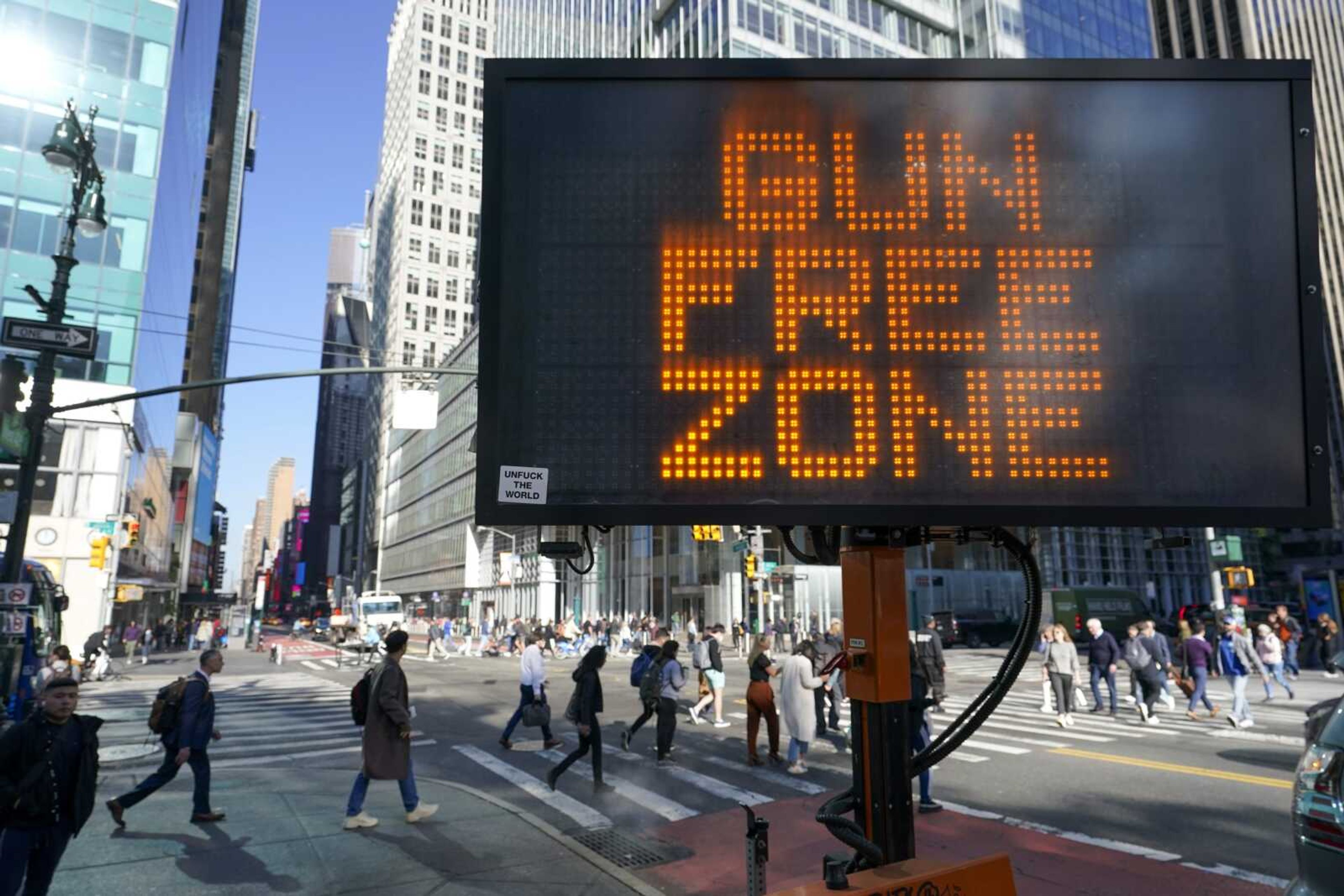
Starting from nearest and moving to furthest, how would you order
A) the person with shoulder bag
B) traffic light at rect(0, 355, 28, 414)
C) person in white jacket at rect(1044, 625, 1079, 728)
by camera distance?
the person with shoulder bag, traffic light at rect(0, 355, 28, 414), person in white jacket at rect(1044, 625, 1079, 728)

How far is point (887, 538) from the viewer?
4.24 m

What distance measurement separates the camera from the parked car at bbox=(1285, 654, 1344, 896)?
3.21m

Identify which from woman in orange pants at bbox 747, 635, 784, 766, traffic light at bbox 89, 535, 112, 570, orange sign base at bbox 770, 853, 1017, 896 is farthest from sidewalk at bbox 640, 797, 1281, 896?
traffic light at bbox 89, 535, 112, 570

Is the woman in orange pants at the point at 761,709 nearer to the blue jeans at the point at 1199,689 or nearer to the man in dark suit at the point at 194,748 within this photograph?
the man in dark suit at the point at 194,748

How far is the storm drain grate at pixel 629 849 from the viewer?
727 cm

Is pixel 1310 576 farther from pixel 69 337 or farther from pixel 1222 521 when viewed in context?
pixel 69 337

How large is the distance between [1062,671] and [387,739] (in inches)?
481

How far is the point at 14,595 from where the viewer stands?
1109 cm

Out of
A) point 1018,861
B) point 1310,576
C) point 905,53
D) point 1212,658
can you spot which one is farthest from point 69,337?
point 905,53

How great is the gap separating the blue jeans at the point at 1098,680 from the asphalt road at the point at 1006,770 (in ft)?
1.52

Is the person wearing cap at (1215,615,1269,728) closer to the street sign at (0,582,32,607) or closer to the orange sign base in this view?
the orange sign base

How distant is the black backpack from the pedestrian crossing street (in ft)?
9.96

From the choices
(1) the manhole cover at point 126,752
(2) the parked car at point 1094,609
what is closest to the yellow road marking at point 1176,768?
(1) the manhole cover at point 126,752

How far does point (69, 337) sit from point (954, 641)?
38.9 metres
